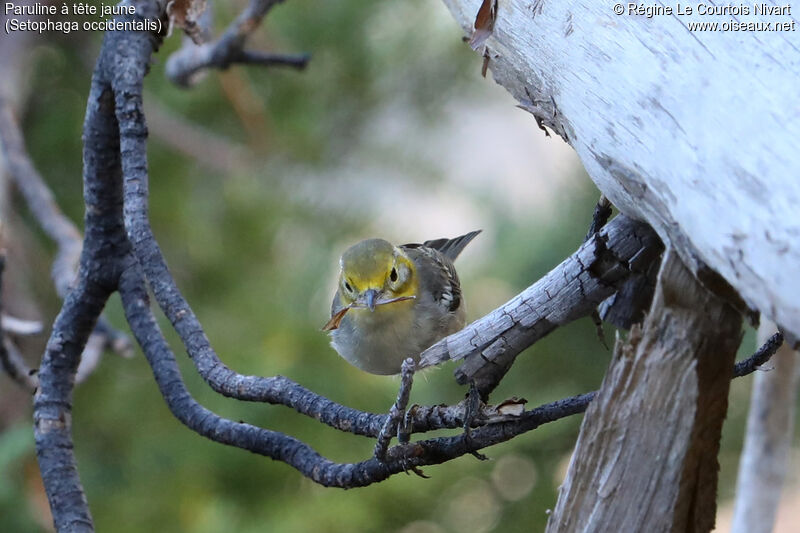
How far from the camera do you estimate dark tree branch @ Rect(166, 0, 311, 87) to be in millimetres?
1259

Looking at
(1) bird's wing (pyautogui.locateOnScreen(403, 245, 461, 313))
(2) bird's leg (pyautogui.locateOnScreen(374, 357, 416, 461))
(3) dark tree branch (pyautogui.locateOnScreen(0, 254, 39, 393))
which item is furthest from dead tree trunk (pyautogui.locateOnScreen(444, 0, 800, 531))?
(3) dark tree branch (pyautogui.locateOnScreen(0, 254, 39, 393))

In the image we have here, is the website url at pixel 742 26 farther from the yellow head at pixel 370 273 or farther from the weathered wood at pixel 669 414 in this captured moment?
the yellow head at pixel 370 273

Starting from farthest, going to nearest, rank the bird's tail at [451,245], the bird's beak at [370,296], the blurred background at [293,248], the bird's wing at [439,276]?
the blurred background at [293,248], the bird's tail at [451,245], the bird's wing at [439,276], the bird's beak at [370,296]

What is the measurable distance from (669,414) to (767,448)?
2.39 feet

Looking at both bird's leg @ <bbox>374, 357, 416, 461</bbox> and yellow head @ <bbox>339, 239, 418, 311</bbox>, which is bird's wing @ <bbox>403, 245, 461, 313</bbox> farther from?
bird's leg @ <bbox>374, 357, 416, 461</bbox>

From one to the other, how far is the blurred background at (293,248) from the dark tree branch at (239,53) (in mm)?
471

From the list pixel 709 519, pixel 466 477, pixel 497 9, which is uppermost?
pixel 466 477

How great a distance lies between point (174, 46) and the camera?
208 cm

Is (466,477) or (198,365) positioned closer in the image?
(198,365)

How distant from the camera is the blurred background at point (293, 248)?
178cm

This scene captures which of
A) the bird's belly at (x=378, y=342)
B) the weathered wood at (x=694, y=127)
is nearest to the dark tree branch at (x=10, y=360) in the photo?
the bird's belly at (x=378, y=342)

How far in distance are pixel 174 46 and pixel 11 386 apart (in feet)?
2.96

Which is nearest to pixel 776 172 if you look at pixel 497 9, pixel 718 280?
pixel 718 280

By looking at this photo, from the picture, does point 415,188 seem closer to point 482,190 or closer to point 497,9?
point 482,190
